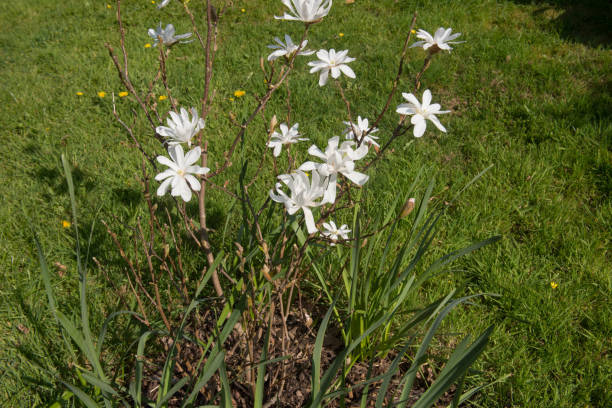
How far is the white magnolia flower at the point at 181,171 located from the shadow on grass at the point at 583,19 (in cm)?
444

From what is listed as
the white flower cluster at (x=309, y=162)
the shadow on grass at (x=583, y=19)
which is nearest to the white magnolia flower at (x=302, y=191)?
the white flower cluster at (x=309, y=162)

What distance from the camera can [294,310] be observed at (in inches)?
75.0

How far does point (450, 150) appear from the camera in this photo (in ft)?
9.82

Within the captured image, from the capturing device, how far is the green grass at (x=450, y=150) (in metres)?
1.82

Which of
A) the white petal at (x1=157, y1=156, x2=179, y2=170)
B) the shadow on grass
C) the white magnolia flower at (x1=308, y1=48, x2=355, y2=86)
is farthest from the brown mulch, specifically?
the shadow on grass

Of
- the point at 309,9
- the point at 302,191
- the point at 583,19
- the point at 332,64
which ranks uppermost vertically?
the point at 309,9

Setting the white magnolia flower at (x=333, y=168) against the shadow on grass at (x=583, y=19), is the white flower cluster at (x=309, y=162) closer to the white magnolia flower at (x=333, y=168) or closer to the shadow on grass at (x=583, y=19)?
the white magnolia flower at (x=333, y=168)

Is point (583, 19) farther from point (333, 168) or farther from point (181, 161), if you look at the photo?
point (181, 161)

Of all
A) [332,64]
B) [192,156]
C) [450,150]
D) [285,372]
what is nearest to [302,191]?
[192,156]

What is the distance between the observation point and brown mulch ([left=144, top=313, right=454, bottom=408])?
147 centimetres

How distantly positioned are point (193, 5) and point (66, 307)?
4.60m

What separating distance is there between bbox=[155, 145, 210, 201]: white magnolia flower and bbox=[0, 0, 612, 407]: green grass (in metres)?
0.48

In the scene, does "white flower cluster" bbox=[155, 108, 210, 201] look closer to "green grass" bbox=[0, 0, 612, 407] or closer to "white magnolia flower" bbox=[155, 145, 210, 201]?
"white magnolia flower" bbox=[155, 145, 210, 201]

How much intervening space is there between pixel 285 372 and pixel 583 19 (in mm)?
4933
